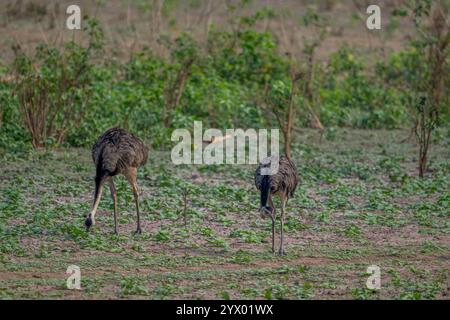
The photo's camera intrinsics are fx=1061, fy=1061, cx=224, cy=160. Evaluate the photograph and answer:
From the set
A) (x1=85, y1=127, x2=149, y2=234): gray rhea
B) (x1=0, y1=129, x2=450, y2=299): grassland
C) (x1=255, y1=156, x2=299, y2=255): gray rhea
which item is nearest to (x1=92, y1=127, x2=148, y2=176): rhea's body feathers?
(x1=85, y1=127, x2=149, y2=234): gray rhea

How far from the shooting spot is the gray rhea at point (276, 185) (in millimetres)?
9078

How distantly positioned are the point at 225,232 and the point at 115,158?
1.24m

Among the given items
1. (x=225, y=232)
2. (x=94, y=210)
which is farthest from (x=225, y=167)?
(x=94, y=210)

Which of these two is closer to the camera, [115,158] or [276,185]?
[276,185]

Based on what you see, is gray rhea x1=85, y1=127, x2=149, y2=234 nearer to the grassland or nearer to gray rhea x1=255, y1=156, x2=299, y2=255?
the grassland

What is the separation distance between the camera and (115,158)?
9.90 meters

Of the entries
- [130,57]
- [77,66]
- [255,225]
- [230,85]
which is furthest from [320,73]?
[255,225]

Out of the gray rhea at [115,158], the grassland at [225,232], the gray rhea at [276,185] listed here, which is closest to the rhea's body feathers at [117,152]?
the gray rhea at [115,158]

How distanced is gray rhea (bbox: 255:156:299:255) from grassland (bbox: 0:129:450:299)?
0.37 metres

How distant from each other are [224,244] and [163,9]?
10.7m

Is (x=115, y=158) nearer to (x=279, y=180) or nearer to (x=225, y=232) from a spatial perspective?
(x=225, y=232)

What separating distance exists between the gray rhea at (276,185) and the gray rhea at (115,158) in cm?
127

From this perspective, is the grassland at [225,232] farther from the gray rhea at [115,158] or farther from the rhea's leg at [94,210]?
the gray rhea at [115,158]
